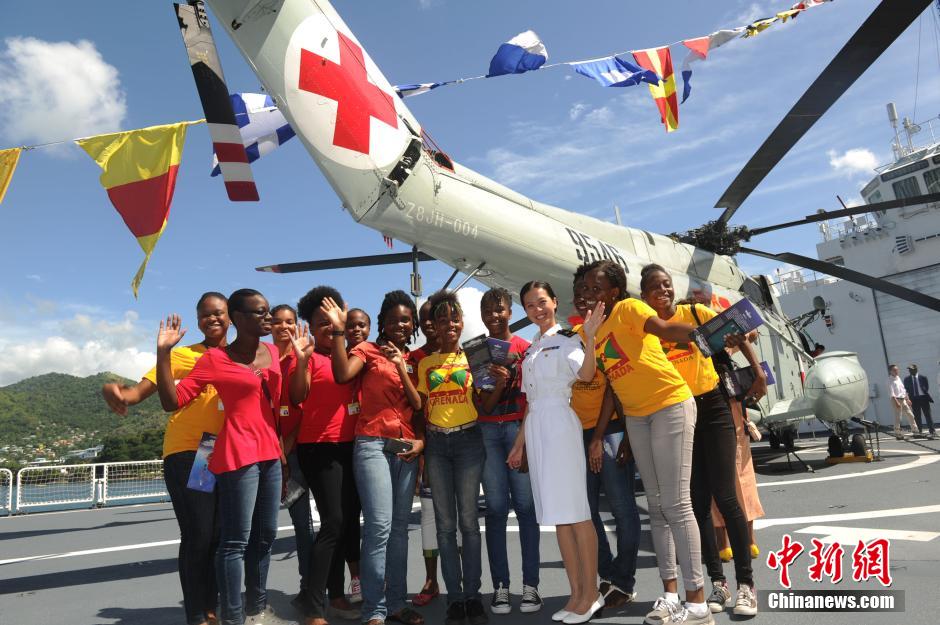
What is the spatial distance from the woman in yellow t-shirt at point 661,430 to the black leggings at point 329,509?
173 centimetres

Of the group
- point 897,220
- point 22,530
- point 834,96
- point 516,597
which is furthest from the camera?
point 897,220

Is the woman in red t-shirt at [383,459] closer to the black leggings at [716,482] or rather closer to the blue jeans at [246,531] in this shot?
the blue jeans at [246,531]

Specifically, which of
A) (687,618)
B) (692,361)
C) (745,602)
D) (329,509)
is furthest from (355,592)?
(692,361)

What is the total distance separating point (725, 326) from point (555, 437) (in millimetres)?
1103

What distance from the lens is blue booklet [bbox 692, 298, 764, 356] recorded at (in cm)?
294

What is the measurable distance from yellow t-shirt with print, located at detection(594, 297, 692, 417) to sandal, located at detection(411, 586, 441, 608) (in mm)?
1918

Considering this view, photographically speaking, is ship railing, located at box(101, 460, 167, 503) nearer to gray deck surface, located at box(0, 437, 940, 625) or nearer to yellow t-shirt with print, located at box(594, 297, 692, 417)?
gray deck surface, located at box(0, 437, 940, 625)

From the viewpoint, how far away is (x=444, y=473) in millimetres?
3383

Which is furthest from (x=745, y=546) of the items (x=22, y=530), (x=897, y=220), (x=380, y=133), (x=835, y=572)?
(x=897, y=220)

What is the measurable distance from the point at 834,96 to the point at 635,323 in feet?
13.7

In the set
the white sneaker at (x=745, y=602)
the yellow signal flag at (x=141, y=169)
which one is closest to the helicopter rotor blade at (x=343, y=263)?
the yellow signal flag at (x=141, y=169)

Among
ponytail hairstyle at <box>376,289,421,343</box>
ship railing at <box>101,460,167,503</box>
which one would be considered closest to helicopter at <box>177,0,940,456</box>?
ponytail hairstyle at <box>376,289,421,343</box>

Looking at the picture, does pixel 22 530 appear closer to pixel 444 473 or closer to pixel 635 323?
pixel 444 473

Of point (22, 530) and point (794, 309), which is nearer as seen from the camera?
point (22, 530)
